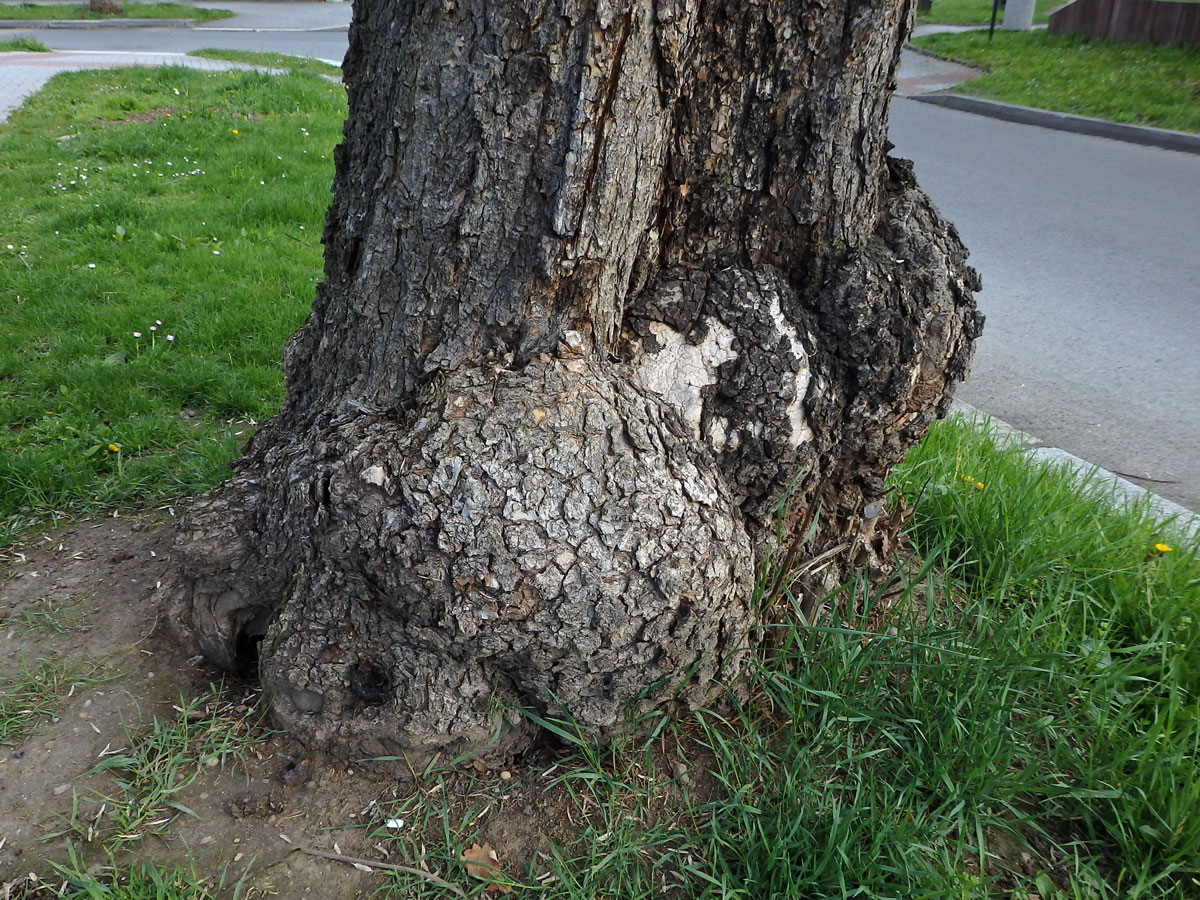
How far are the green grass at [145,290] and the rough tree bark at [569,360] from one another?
3.94ft

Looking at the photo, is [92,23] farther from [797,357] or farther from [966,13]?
[797,357]

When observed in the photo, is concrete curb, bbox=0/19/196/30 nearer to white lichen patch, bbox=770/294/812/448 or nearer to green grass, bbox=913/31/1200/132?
green grass, bbox=913/31/1200/132

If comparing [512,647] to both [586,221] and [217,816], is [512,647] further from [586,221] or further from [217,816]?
[586,221]

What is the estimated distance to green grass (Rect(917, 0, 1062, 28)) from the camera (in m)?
23.7

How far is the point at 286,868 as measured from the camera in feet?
6.08

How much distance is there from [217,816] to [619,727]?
0.91 meters

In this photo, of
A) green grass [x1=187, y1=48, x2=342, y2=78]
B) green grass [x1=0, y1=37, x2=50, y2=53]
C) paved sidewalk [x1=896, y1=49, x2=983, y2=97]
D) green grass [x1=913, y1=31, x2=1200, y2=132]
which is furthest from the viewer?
green grass [x1=0, y1=37, x2=50, y2=53]

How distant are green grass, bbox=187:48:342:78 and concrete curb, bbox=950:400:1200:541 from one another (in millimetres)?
12571

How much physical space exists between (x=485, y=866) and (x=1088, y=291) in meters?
5.78

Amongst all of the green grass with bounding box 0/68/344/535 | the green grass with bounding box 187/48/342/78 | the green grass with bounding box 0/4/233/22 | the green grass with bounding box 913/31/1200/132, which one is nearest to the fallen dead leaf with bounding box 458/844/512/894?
the green grass with bounding box 0/68/344/535

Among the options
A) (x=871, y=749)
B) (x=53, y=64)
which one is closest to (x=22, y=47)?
(x=53, y=64)

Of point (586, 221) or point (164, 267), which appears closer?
point (586, 221)

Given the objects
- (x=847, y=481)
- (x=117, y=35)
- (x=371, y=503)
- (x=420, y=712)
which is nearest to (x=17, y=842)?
(x=420, y=712)

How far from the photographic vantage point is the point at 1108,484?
336 cm
